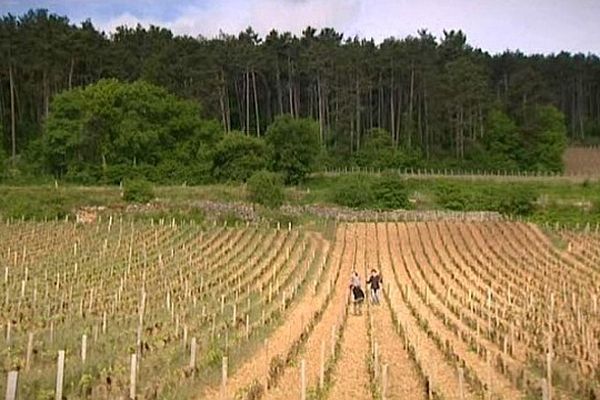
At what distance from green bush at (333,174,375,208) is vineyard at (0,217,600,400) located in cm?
1212

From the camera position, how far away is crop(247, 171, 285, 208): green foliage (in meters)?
52.9

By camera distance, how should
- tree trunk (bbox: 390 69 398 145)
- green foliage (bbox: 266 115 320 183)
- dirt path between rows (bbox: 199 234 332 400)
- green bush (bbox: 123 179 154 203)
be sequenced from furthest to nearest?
tree trunk (bbox: 390 69 398 145), green foliage (bbox: 266 115 320 183), green bush (bbox: 123 179 154 203), dirt path between rows (bbox: 199 234 332 400)

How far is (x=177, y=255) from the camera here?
35344 mm

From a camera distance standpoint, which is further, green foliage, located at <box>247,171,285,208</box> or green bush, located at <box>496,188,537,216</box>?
green bush, located at <box>496,188,537,216</box>

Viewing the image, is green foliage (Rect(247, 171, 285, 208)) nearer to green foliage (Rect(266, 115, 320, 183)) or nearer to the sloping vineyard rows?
the sloping vineyard rows

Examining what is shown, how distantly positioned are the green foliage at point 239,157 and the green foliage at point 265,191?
8381mm

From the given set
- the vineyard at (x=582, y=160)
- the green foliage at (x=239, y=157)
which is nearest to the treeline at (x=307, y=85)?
the vineyard at (x=582, y=160)

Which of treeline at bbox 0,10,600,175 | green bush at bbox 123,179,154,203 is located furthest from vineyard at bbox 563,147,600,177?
green bush at bbox 123,179,154,203

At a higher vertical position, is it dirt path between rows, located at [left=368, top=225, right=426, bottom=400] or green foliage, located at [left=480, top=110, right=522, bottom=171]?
green foliage, located at [left=480, top=110, right=522, bottom=171]

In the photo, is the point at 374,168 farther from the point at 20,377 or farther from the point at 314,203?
the point at 20,377

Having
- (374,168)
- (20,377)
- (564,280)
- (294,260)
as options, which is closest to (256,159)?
(374,168)

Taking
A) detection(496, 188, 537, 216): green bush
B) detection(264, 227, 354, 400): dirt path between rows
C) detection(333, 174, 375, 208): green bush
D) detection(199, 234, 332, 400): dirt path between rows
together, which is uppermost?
detection(333, 174, 375, 208): green bush

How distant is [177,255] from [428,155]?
46811 mm

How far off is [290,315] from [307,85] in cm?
6902
